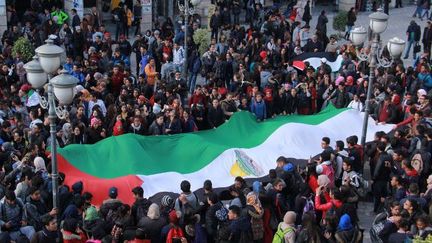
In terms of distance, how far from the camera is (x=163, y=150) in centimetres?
1538

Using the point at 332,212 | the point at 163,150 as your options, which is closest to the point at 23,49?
the point at 163,150

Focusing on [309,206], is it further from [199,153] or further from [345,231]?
[199,153]

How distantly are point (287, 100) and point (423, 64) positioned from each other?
416cm

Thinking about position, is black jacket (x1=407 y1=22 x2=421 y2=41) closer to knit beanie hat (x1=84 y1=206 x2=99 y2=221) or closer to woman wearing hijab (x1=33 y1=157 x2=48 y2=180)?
woman wearing hijab (x1=33 y1=157 x2=48 y2=180)

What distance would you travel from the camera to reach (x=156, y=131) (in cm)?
1595

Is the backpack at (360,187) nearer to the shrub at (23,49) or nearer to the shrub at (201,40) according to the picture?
the shrub at (201,40)

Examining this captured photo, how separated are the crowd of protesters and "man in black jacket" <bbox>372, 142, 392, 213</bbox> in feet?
0.10

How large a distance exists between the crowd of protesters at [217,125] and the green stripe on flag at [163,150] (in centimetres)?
47

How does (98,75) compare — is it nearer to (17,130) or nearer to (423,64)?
(17,130)

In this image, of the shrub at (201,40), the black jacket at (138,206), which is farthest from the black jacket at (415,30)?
the black jacket at (138,206)

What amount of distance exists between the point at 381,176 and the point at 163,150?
432 cm

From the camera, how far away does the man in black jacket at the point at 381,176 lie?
1388cm

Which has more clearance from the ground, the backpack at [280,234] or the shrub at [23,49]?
the shrub at [23,49]

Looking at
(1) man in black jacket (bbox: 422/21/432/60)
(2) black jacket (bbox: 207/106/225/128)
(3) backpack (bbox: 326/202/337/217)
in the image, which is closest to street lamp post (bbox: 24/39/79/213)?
(3) backpack (bbox: 326/202/337/217)
